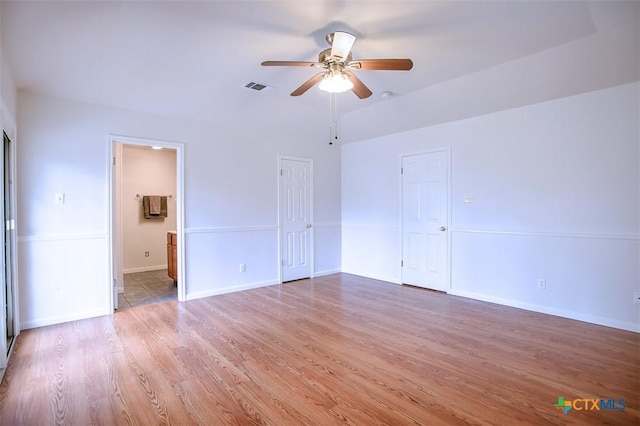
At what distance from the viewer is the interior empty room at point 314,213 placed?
2.28 meters

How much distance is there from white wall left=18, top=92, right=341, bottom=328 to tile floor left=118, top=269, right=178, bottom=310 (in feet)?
1.62

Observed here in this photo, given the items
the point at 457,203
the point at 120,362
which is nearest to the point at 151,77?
the point at 120,362

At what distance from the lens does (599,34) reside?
2.76 meters

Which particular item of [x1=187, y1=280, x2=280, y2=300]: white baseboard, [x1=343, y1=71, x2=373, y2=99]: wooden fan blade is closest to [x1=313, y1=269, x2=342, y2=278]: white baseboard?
[x1=187, y1=280, x2=280, y2=300]: white baseboard

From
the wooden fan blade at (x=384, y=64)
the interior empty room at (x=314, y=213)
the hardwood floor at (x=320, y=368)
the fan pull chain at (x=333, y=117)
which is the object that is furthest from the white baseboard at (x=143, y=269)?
the wooden fan blade at (x=384, y=64)

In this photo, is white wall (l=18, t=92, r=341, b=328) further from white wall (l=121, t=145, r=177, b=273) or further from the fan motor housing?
white wall (l=121, t=145, r=177, b=273)

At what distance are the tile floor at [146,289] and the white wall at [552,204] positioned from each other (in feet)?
13.6

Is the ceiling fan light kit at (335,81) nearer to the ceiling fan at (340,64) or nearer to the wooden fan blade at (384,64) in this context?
the ceiling fan at (340,64)

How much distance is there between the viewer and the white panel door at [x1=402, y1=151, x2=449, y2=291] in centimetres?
475

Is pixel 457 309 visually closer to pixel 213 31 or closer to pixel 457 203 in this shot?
pixel 457 203

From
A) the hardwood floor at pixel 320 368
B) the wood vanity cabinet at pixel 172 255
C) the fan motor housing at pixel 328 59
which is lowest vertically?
the hardwood floor at pixel 320 368

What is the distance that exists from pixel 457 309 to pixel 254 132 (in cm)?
375

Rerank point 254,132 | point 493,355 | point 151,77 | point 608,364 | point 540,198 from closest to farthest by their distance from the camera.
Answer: point 608,364 → point 493,355 → point 151,77 → point 540,198 → point 254,132

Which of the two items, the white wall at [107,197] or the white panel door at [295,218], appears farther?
the white panel door at [295,218]
